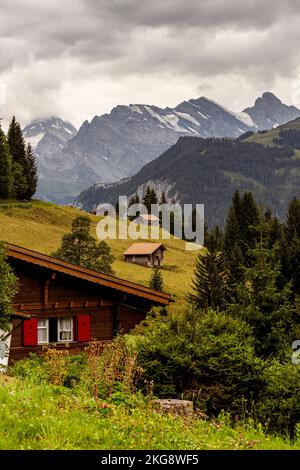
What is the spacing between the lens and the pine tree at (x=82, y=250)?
58.8 metres

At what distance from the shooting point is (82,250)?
59.4 m

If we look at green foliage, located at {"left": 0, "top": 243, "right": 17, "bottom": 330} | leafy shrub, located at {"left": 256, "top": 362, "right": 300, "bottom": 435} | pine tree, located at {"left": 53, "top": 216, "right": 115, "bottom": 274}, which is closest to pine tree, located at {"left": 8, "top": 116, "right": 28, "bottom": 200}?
pine tree, located at {"left": 53, "top": 216, "right": 115, "bottom": 274}

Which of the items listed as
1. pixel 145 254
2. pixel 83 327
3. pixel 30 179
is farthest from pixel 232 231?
pixel 83 327

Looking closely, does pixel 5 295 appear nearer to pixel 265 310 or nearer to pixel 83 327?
pixel 83 327

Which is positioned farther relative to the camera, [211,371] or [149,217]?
[149,217]

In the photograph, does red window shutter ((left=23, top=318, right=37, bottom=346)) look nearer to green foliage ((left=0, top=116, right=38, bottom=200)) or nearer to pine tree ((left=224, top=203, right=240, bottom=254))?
pine tree ((left=224, top=203, right=240, bottom=254))

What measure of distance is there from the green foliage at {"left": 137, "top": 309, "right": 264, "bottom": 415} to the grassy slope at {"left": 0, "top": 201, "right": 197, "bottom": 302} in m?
57.1

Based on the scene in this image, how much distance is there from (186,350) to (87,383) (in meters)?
4.01

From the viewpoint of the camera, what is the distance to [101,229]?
120375 mm

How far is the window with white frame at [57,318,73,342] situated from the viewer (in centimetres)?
3122

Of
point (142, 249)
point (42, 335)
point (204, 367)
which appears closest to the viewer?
point (204, 367)

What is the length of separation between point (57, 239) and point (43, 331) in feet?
222
